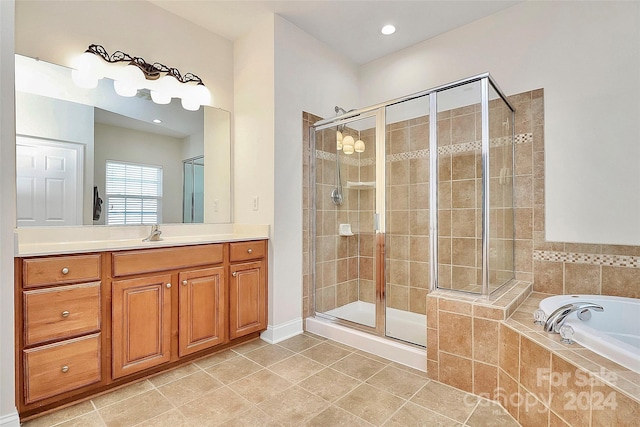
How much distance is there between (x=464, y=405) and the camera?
1672mm

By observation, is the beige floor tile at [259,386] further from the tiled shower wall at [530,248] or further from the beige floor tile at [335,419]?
the tiled shower wall at [530,248]

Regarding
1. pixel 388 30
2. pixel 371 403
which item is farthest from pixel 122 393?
pixel 388 30

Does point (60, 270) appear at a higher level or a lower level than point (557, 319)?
higher

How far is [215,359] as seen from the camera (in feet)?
7.30

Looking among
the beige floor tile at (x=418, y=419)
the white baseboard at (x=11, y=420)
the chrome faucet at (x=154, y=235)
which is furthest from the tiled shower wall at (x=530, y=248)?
the white baseboard at (x=11, y=420)

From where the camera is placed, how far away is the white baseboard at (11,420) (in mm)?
1414

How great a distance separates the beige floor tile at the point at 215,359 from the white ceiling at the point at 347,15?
2.65 metres

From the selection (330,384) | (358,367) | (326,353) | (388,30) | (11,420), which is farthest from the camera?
(388,30)

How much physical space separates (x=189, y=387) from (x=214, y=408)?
297 mm

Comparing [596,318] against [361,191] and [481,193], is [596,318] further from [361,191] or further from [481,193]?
[361,191]

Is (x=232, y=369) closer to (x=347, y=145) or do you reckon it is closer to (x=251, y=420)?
(x=251, y=420)

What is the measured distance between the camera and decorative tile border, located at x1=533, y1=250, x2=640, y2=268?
199 centimetres

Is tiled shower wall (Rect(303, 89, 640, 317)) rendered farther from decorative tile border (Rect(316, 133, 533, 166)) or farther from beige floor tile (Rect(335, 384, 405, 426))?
beige floor tile (Rect(335, 384, 405, 426))

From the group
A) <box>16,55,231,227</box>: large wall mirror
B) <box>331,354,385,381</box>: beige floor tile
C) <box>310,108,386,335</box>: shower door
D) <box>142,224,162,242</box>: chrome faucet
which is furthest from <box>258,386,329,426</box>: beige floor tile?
<box>16,55,231,227</box>: large wall mirror
